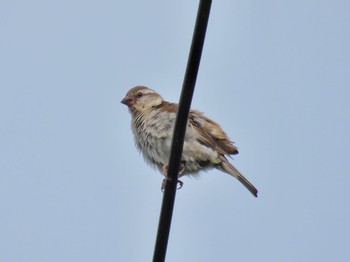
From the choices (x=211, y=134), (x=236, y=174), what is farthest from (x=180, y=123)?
(x=211, y=134)

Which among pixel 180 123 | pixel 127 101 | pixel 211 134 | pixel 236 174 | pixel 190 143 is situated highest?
pixel 127 101

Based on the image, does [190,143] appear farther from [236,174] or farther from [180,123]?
[180,123]

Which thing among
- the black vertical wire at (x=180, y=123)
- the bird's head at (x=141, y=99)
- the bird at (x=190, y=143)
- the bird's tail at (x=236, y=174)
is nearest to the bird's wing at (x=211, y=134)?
the bird at (x=190, y=143)

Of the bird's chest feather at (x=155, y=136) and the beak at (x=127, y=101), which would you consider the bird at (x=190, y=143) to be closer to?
the bird's chest feather at (x=155, y=136)

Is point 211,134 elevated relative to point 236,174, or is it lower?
elevated

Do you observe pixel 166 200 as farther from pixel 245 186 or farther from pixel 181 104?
pixel 245 186

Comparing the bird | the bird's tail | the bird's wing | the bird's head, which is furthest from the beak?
the bird's tail

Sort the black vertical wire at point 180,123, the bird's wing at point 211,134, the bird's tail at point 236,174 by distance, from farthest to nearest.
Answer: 1. the bird's wing at point 211,134
2. the bird's tail at point 236,174
3. the black vertical wire at point 180,123
